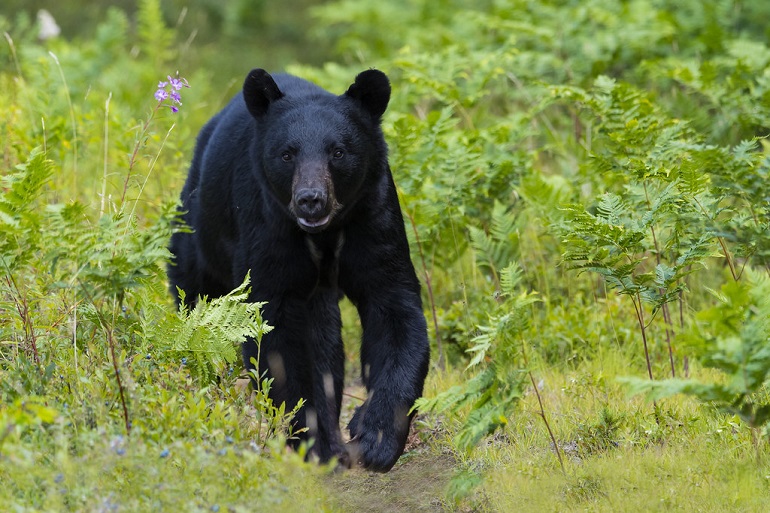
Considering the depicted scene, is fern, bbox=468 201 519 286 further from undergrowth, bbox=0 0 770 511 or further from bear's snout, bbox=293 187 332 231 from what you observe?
bear's snout, bbox=293 187 332 231

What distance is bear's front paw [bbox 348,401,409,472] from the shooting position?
527 cm

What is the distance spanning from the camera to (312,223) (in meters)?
5.26

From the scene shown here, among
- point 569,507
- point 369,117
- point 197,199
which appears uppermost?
point 369,117

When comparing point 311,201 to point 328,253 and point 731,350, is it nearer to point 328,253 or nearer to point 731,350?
point 328,253

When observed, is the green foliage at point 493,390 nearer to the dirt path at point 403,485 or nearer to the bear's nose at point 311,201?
the dirt path at point 403,485

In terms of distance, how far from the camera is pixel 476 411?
4.41 meters

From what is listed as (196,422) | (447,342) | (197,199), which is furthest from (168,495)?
(447,342)

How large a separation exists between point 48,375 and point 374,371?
169 centimetres

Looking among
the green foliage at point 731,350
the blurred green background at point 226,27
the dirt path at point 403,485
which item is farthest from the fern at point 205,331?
the blurred green background at point 226,27

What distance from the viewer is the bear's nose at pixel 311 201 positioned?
5141mm

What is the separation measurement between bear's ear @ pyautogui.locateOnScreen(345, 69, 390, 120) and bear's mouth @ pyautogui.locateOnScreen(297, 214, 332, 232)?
A: 2.67 feet

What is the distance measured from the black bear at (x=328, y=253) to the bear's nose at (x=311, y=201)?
0.01 m

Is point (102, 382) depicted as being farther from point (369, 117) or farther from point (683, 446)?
point (683, 446)

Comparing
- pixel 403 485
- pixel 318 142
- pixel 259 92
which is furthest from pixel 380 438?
pixel 259 92
